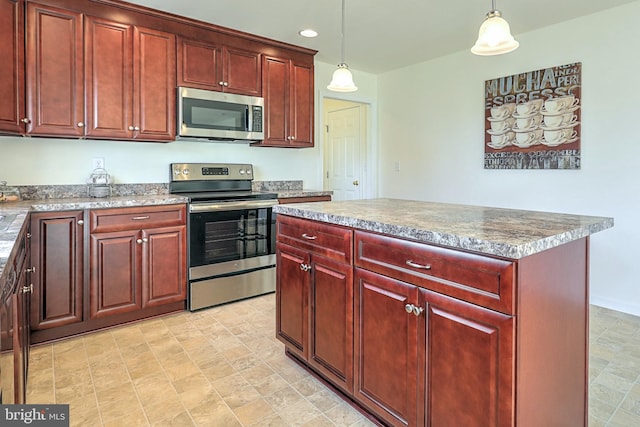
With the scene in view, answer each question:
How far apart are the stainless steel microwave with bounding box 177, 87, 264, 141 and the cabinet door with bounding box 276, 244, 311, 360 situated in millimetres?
1609

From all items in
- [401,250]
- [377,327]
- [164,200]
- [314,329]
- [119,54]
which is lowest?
[314,329]

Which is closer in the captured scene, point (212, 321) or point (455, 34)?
Result: point (212, 321)

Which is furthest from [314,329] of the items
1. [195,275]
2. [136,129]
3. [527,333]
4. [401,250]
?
[136,129]

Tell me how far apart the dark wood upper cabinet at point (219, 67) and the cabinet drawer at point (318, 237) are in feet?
5.83

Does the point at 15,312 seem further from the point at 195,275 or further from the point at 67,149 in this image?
the point at 67,149

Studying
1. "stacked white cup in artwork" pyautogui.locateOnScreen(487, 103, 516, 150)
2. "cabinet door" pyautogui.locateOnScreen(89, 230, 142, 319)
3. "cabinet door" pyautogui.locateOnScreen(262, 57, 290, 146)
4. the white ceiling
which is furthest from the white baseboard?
"cabinet door" pyautogui.locateOnScreen(89, 230, 142, 319)

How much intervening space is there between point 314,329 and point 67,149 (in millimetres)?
2456

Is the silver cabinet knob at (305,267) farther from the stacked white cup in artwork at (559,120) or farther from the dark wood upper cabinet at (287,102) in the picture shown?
the stacked white cup in artwork at (559,120)

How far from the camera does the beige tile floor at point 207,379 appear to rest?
71.6 inches

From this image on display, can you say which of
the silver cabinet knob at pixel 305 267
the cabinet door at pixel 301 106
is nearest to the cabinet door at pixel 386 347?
the silver cabinet knob at pixel 305 267

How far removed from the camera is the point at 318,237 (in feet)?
6.31

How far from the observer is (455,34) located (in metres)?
3.59

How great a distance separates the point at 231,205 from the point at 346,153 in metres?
2.59

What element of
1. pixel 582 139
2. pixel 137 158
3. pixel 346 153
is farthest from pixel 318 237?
pixel 346 153
